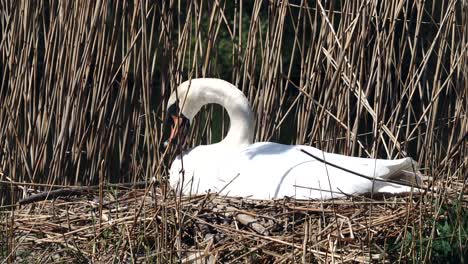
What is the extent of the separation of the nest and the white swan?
177mm

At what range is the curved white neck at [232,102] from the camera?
5.76 m

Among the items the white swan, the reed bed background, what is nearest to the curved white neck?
the white swan

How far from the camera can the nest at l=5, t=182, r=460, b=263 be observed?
4125 millimetres

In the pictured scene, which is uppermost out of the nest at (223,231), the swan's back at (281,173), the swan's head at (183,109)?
the swan's head at (183,109)

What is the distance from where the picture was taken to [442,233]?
4.09 m

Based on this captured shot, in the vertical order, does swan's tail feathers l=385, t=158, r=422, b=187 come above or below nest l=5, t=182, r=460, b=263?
above

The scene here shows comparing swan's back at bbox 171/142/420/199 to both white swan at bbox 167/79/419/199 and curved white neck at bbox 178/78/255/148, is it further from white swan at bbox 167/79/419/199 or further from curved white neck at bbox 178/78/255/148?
curved white neck at bbox 178/78/255/148

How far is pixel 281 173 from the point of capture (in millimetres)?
5137

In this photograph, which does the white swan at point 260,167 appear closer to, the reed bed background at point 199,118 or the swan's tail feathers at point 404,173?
the swan's tail feathers at point 404,173

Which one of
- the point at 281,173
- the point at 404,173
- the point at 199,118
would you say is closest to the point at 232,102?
the point at 199,118

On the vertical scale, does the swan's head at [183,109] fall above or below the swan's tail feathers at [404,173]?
above

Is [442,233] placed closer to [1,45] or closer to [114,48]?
[114,48]

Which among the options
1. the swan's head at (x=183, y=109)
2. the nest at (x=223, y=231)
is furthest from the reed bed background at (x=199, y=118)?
the swan's head at (x=183, y=109)

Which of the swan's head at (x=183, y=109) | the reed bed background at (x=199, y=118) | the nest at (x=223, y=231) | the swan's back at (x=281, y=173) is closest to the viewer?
the nest at (x=223, y=231)
